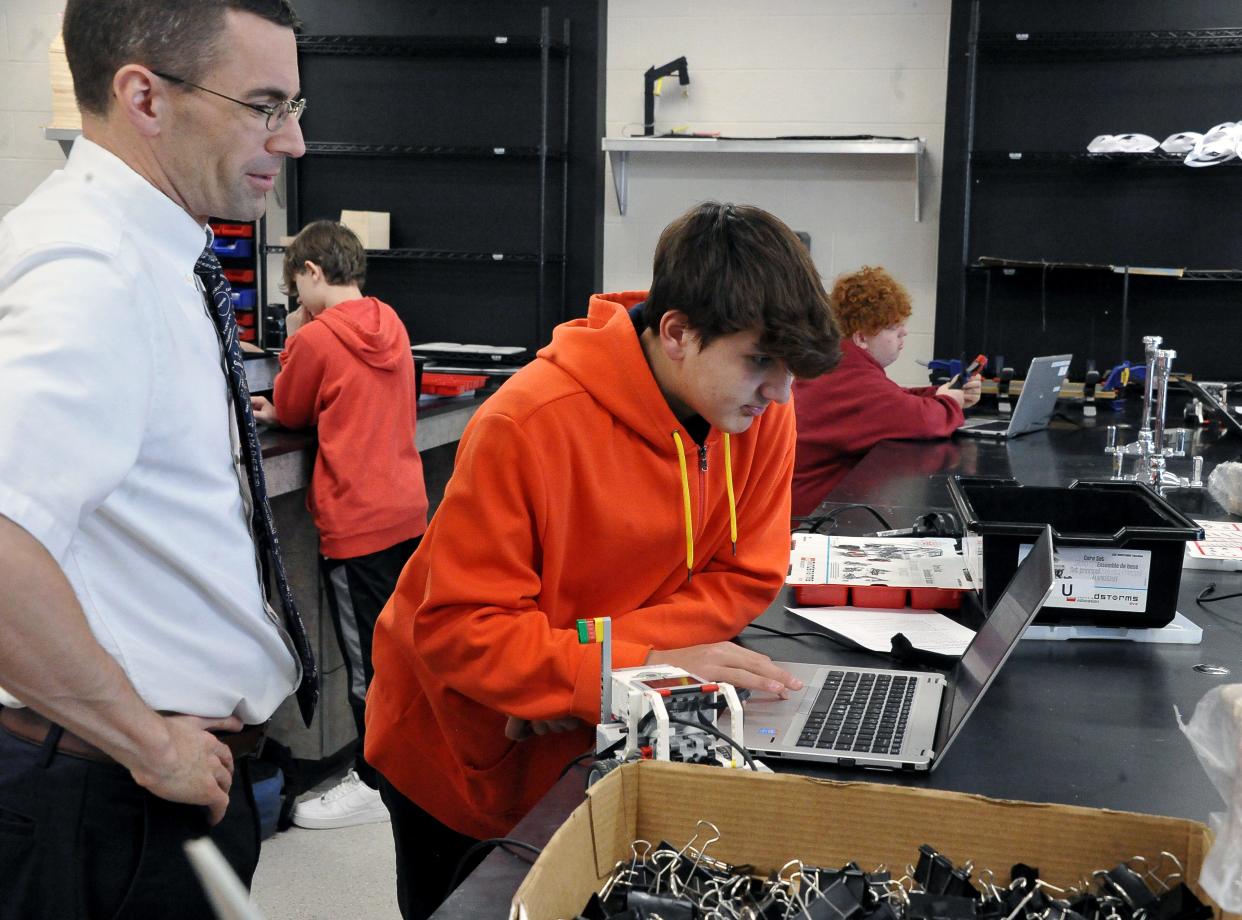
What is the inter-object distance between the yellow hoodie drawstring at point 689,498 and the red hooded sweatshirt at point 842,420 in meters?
1.96

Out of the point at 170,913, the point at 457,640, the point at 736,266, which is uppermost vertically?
the point at 736,266

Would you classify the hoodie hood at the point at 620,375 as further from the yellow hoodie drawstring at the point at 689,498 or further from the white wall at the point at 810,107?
the white wall at the point at 810,107

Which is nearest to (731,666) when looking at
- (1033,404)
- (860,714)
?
(860,714)

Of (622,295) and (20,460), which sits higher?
(622,295)

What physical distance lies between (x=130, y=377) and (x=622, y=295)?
0.71m

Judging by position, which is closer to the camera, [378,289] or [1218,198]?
[1218,198]

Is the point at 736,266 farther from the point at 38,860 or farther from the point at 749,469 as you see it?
the point at 38,860

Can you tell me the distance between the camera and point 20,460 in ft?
3.36

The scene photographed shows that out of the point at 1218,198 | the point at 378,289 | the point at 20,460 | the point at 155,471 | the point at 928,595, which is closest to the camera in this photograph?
the point at 20,460

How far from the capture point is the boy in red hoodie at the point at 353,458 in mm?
3037

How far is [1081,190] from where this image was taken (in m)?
5.28

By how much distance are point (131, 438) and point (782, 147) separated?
450 cm

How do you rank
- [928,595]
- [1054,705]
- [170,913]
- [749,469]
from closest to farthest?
[170,913] < [1054,705] < [749,469] < [928,595]

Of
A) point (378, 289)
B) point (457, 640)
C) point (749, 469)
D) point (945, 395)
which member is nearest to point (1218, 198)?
point (945, 395)
